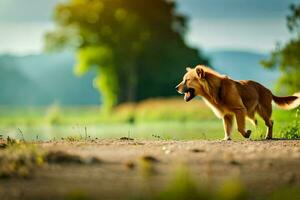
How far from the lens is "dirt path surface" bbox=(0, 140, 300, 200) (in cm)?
902

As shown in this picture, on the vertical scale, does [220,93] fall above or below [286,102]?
above

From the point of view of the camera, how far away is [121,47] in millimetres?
58062

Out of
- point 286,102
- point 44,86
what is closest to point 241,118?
point 286,102

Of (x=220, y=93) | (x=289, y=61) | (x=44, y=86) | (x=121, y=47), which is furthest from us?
(x=44, y=86)

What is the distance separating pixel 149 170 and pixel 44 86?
12596cm

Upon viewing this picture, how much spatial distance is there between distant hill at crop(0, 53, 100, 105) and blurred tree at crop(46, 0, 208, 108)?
61.7m

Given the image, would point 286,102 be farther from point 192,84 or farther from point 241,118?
point 192,84

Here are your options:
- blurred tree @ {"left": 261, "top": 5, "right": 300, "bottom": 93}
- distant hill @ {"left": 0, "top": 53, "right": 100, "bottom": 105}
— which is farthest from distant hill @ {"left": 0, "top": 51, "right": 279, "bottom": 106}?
blurred tree @ {"left": 261, "top": 5, "right": 300, "bottom": 93}

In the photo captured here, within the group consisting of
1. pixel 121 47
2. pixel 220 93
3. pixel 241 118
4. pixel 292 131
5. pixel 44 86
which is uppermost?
pixel 44 86

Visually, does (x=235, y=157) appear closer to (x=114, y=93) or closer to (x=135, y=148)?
(x=135, y=148)

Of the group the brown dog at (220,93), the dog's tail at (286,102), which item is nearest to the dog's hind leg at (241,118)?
the brown dog at (220,93)

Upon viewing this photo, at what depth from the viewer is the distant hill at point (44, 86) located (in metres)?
127

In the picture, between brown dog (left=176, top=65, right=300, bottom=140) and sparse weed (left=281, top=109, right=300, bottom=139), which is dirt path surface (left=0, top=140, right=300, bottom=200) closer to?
brown dog (left=176, top=65, right=300, bottom=140)

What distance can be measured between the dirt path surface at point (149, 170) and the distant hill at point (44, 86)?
112321 mm
